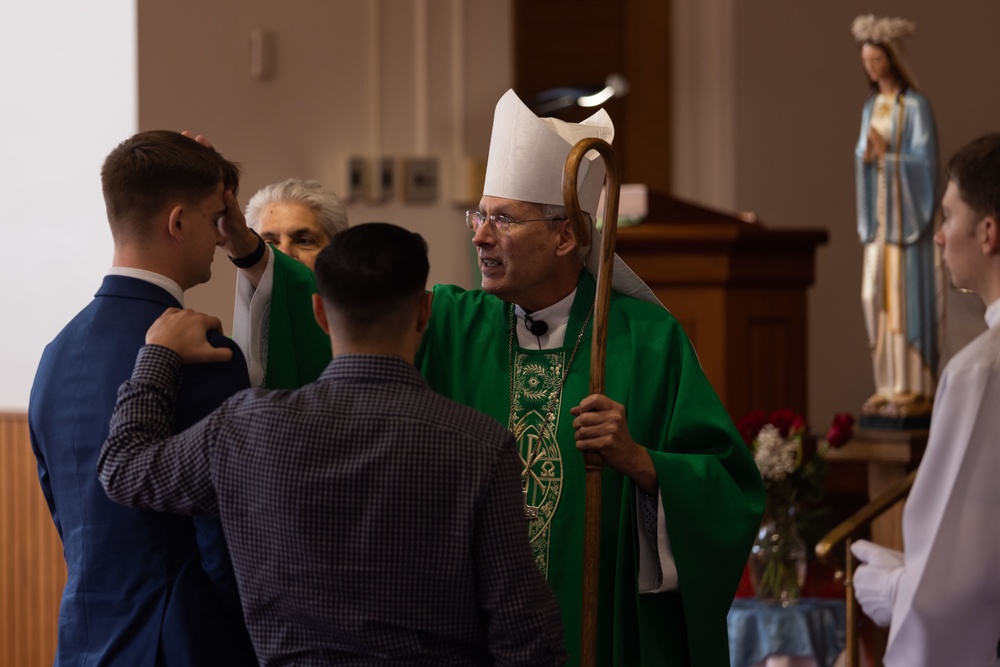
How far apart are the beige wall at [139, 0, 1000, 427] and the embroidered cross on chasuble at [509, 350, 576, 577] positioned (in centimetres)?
241

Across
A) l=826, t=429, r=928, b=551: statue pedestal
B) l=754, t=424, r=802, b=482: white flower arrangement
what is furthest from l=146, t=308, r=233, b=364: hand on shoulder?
l=826, t=429, r=928, b=551: statue pedestal

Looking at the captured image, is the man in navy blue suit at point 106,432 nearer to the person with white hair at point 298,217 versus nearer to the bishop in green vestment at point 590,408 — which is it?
the bishop in green vestment at point 590,408

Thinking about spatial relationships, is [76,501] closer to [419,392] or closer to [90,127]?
[419,392]

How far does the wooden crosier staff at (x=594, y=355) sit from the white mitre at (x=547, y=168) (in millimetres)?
371

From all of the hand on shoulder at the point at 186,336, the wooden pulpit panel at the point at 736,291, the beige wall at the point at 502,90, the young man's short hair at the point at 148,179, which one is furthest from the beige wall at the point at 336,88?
the hand on shoulder at the point at 186,336

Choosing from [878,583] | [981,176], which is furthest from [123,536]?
[878,583]

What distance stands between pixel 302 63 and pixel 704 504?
4185mm

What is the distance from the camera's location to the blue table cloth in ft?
13.7

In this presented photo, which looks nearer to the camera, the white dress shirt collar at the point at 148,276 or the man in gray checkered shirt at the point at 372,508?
the man in gray checkered shirt at the point at 372,508

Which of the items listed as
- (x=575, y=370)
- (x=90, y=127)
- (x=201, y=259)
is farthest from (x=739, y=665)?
(x=90, y=127)

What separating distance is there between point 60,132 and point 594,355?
126 inches

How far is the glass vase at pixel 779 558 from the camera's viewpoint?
4.31 metres

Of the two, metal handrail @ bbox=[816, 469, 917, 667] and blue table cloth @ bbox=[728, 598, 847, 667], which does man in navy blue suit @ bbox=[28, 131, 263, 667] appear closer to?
metal handrail @ bbox=[816, 469, 917, 667]

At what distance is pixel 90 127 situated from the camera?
191 inches
